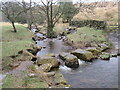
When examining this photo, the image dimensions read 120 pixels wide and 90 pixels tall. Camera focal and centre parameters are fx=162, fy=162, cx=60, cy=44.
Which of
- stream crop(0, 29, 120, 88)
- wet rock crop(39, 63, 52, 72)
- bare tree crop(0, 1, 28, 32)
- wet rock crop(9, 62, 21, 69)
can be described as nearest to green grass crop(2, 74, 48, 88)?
stream crop(0, 29, 120, 88)

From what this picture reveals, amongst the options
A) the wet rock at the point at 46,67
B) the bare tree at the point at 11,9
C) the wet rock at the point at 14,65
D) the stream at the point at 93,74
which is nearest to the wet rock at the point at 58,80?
the stream at the point at 93,74

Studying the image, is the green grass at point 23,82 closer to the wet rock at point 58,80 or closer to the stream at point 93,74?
the wet rock at point 58,80

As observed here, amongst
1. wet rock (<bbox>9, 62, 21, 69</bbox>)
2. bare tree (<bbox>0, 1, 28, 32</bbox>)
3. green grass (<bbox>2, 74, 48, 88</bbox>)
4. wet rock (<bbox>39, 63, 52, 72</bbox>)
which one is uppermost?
bare tree (<bbox>0, 1, 28, 32</bbox>)

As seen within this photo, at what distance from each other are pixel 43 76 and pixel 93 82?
2484 mm

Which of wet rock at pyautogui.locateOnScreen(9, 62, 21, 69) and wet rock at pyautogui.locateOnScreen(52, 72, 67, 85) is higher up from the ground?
wet rock at pyautogui.locateOnScreen(9, 62, 21, 69)

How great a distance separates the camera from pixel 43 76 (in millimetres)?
8062

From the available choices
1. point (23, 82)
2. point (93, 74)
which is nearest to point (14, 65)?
point (23, 82)

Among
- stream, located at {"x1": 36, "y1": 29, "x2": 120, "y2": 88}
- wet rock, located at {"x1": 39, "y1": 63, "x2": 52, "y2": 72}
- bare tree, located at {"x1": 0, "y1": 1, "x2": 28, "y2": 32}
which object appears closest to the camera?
stream, located at {"x1": 36, "y1": 29, "x2": 120, "y2": 88}

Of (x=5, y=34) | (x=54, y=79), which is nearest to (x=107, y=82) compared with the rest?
(x=54, y=79)

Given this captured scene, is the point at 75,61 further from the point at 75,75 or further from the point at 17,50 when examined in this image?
the point at 17,50

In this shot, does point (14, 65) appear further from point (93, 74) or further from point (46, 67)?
point (93, 74)

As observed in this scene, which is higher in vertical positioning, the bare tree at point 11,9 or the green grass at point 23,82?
the bare tree at point 11,9

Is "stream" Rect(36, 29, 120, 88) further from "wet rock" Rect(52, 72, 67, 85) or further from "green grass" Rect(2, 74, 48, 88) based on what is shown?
"green grass" Rect(2, 74, 48, 88)

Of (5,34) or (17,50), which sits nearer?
(17,50)
